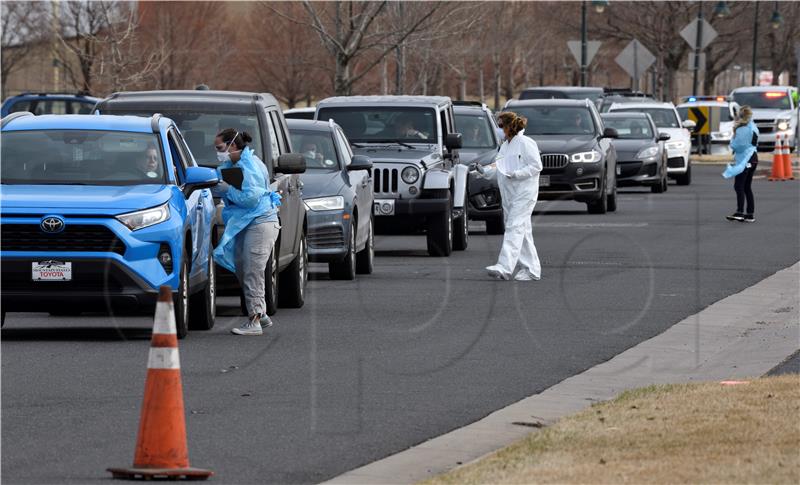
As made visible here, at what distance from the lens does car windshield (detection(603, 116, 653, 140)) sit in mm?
37844

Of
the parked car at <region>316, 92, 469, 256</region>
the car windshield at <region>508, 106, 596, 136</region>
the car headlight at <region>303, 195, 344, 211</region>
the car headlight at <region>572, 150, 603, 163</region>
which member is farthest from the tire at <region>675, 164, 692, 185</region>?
the car headlight at <region>303, 195, 344, 211</region>

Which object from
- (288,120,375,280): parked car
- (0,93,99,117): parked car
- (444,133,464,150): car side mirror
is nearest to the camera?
(288,120,375,280): parked car

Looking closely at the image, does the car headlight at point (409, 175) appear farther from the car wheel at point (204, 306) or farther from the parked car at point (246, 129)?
the car wheel at point (204, 306)

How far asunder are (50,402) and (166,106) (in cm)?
632

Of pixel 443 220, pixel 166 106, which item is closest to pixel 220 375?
pixel 166 106

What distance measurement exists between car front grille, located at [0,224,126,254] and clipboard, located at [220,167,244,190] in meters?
1.11

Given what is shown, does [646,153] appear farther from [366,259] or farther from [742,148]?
[366,259]

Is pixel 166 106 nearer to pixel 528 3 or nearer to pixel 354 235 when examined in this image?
pixel 354 235

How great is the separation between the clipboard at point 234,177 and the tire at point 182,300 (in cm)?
76

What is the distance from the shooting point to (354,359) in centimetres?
1241

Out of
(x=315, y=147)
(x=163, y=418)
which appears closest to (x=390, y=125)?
(x=315, y=147)

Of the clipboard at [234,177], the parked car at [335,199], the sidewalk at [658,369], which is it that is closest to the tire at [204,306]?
the clipboard at [234,177]

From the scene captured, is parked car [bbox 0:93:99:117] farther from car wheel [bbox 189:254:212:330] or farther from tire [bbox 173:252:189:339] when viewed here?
tire [bbox 173:252:189:339]

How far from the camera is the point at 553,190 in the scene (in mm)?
30328
